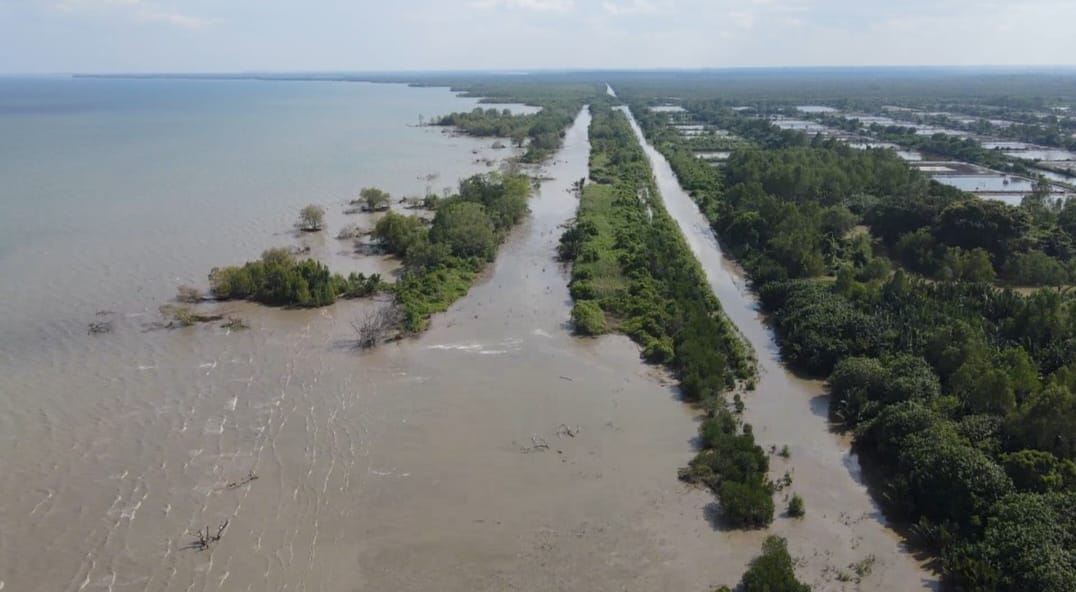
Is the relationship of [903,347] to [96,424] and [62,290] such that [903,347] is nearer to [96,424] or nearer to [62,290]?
[96,424]

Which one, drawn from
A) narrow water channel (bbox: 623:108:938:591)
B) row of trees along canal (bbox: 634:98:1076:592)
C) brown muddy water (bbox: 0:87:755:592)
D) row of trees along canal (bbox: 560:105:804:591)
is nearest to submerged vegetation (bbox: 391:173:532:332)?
brown muddy water (bbox: 0:87:755:592)

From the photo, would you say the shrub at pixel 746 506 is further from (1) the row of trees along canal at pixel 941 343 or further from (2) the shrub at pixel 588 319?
(2) the shrub at pixel 588 319

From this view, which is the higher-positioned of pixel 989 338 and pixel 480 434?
pixel 989 338

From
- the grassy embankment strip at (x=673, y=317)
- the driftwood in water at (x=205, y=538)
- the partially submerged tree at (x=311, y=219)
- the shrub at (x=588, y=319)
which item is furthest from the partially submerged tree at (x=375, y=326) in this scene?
the partially submerged tree at (x=311, y=219)

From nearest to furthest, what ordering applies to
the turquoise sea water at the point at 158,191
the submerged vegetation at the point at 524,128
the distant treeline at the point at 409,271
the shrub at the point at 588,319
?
the shrub at the point at 588,319 < the distant treeline at the point at 409,271 < the turquoise sea water at the point at 158,191 < the submerged vegetation at the point at 524,128

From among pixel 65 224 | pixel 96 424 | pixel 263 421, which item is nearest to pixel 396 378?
pixel 263 421

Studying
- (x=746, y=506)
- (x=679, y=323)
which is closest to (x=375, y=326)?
(x=679, y=323)
